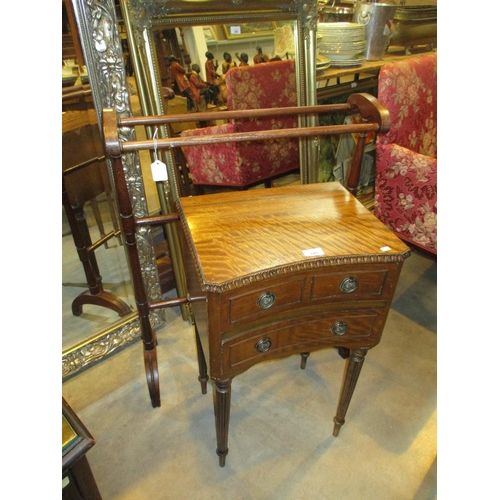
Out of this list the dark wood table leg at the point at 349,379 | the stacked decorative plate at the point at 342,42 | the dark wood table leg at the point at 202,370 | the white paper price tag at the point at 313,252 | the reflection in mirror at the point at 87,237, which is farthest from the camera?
the stacked decorative plate at the point at 342,42

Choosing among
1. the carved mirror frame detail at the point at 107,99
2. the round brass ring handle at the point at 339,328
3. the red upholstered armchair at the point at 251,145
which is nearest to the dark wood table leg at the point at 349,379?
the round brass ring handle at the point at 339,328

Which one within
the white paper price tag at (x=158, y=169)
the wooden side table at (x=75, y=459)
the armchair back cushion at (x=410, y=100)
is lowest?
the wooden side table at (x=75, y=459)

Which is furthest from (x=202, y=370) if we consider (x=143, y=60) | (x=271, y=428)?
(x=143, y=60)

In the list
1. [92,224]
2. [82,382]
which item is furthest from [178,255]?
[82,382]

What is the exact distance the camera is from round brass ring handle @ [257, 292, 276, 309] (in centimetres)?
87

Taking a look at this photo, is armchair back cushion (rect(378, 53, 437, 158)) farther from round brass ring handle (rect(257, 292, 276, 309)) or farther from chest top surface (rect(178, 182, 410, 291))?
round brass ring handle (rect(257, 292, 276, 309))

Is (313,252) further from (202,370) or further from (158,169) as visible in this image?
(202,370)

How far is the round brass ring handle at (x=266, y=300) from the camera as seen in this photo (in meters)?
0.87

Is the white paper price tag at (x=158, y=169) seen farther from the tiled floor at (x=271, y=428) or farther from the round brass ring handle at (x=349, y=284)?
the tiled floor at (x=271, y=428)

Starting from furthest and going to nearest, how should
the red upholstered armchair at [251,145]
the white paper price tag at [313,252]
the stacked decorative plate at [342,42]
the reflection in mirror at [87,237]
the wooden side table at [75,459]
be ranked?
the stacked decorative plate at [342,42], the red upholstered armchair at [251,145], the reflection in mirror at [87,237], the white paper price tag at [313,252], the wooden side table at [75,459]

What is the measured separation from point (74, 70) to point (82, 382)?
120 cm

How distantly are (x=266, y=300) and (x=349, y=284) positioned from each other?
→ 0.71ft

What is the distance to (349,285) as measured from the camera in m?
0.93

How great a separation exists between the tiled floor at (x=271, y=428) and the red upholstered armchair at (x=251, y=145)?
0.81m
